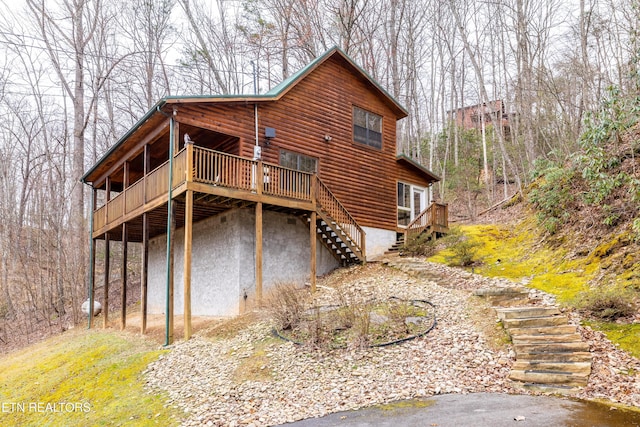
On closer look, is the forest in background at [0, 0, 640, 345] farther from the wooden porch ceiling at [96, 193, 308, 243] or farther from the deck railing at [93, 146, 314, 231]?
the deck railing at [93, 146, 314, 231]

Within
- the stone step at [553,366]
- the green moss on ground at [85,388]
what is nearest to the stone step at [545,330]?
the stone step at [553,366]

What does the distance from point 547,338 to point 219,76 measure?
23.9 metres

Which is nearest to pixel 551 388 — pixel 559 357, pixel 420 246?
pixel 559 357

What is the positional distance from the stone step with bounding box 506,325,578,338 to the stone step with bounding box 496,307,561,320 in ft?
1.46

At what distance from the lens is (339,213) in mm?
14531

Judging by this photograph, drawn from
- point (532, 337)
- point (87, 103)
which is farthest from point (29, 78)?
point (532, 337)

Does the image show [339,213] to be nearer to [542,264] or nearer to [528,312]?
[542,264]

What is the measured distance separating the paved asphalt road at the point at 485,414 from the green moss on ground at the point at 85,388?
9.19 ft

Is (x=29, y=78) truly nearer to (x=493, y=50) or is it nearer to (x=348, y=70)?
(x=348, y=70)

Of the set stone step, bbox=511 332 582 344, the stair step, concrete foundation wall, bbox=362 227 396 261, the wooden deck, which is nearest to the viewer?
stone step, bbox=511 332 582 344

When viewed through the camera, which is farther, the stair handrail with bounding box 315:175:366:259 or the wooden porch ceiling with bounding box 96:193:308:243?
the stair handrail with bounding box 315:175:366:259

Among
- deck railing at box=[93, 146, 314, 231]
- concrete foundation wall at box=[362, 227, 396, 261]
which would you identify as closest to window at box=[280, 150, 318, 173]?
deck railing at box=[93, 146, 314, 231]

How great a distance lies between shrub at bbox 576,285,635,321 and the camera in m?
7.22

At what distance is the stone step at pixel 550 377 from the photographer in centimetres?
596
